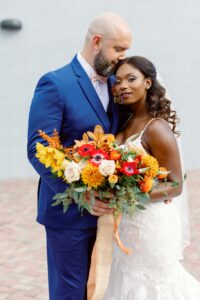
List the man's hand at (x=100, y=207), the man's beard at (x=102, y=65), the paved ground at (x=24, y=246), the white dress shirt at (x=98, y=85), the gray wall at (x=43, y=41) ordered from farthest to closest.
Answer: the gray wall at (x=43, y=41)
the paved ground at (x=24, y=246)
the white dress shirt at (x=98, y=85)
the man's beard at (x=102, y=65)
the man's hand at (x=100, y=207)

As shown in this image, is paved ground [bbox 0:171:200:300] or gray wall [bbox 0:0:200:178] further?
gray wall [bbox 0:0:200:178]

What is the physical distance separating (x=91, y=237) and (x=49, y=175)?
1.78ft

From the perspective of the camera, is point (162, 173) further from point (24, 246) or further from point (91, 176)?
point (24, 246)

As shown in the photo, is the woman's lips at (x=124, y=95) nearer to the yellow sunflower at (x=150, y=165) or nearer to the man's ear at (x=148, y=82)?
the man's ear at (x=148, y=82)

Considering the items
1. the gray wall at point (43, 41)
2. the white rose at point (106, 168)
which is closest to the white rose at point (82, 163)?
the white rose at point (106, 168)

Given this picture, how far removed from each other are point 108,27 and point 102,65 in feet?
0.71

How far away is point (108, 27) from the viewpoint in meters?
3.14

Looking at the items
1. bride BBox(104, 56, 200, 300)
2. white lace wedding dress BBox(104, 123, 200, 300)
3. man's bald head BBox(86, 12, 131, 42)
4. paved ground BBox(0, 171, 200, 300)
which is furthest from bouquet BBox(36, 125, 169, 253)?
paved ground BBox(0, 171, 200, 300)

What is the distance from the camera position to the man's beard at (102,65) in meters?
3.15

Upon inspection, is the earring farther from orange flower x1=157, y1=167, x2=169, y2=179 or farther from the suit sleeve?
orange flower x1=157, y1=167, x2=169, y2=179

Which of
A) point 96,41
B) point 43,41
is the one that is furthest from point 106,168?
point 43,41

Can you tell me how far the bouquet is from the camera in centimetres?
269

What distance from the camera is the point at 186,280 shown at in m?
3.56

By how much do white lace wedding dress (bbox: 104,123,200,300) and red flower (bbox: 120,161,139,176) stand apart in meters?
0.64
